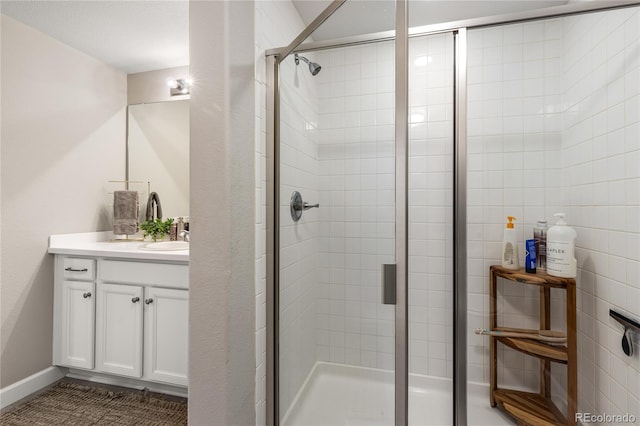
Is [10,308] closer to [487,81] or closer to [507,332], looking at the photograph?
[507,332]

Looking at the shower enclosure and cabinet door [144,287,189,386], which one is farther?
cabinet door [144,287,189,386]

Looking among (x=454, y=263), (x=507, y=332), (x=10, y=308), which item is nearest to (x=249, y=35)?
(x=454, y=263)

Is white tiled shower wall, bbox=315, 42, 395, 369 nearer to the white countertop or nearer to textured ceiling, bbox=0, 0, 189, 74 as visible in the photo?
the white countertop

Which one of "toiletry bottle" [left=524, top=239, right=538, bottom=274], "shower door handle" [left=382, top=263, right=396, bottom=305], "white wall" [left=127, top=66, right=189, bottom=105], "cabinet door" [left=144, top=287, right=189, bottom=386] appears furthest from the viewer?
"white wall" [left=127, top=66, right=189, bottom=105]

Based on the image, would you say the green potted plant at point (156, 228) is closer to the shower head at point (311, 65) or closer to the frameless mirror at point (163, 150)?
the frameless mirror at point (163, 150)

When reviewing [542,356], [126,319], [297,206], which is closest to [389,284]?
[297,206]

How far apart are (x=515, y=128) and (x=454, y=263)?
2.40 ft

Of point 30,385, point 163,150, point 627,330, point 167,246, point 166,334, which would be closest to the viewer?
point 627,330

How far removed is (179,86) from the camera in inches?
97.5

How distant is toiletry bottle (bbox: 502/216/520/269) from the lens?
57.9 inches

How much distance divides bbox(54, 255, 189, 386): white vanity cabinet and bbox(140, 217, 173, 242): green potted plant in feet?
1.53

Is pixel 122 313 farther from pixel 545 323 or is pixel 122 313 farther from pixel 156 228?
pixel 545 323

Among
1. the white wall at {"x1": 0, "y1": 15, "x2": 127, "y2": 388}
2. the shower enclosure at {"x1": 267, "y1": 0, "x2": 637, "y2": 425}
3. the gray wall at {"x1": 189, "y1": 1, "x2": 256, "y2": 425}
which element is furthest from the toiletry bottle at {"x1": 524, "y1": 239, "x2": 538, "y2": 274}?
the white wall at {"x1": 0, "y1": 15, "x2": 127, "y2": 388}

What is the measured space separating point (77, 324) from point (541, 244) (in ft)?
8.49
